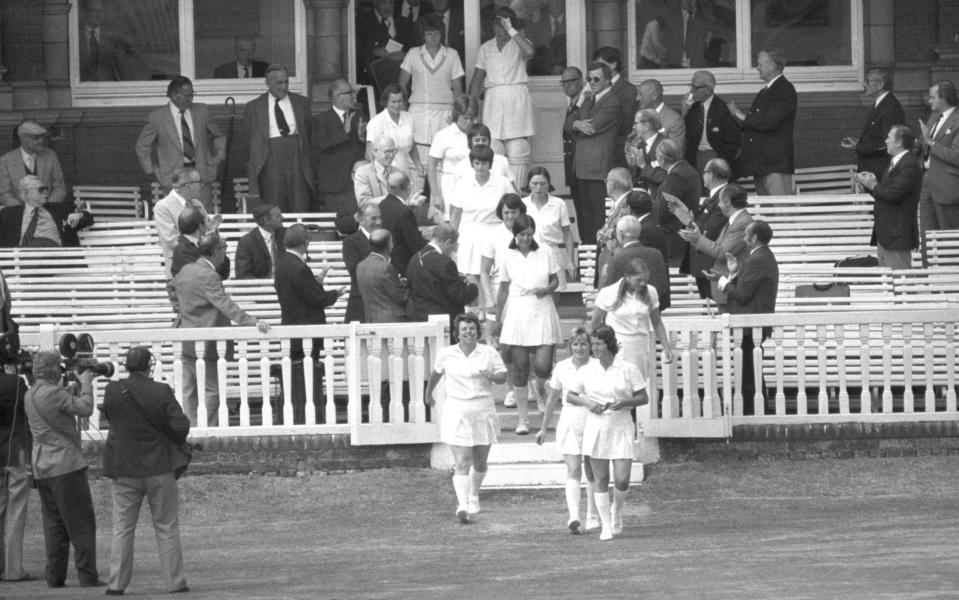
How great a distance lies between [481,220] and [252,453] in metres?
3.11

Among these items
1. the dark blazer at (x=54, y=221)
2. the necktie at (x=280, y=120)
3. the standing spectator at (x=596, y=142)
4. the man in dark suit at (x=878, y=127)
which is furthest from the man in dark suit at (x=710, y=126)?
the dark blazer at (x=54, y=221)

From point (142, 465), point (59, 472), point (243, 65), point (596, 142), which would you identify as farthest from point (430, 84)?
point (142, 465)

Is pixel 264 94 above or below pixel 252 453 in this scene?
above

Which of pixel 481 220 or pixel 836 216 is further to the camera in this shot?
pixel 836 216

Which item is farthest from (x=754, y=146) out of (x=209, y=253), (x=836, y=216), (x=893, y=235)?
(x=209, y=253)

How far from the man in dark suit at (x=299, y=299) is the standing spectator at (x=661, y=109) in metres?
4.62

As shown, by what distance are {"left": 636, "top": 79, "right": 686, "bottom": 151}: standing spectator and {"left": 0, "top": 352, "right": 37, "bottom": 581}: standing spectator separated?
8.14 metres

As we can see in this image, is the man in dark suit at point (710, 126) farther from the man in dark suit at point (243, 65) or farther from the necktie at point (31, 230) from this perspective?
the necktie at point (31, 230)

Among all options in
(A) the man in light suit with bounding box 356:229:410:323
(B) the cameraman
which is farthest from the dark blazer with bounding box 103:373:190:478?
(A) the man in light suit with bounding box 356:229:410:323

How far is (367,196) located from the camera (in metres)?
21.3

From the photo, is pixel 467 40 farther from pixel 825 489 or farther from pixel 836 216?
pixel 825 489

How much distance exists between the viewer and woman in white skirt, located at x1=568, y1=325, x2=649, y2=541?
53.0 feet

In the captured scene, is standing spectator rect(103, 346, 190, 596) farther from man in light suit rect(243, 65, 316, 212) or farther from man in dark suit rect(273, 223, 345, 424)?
man in light suit rect(243, 65, 316, 212)

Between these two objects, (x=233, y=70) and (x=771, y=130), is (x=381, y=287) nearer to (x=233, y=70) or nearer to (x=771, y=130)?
(x=771, y=130)
